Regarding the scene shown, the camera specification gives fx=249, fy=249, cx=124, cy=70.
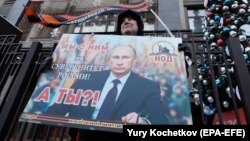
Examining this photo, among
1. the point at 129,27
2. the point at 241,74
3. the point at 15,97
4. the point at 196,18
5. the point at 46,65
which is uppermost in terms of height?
the point at 196,18

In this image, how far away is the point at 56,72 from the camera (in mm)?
2967

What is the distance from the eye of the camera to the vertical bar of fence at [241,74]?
7.69ft

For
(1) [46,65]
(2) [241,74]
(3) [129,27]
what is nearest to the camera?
(2) [241,74]

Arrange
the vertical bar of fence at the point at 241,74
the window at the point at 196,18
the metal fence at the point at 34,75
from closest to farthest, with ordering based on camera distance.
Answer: the vertical bar of fence at the point at 241,74
the metal fence at the point at 34,75
the window at the point at 196,18

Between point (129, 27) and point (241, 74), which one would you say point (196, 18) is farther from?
point (241, 74)

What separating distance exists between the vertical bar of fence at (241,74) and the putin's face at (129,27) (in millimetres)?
1279

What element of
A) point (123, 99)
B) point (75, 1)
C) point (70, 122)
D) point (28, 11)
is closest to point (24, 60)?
point (70, 122)

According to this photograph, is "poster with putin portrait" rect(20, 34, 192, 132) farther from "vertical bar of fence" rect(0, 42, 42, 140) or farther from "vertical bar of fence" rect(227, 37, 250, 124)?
"vertical bar of fence" rect(227, 37, 250, 124)

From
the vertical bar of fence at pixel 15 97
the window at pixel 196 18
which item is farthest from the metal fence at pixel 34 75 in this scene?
the window at pixel 196 18

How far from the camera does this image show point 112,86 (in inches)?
105

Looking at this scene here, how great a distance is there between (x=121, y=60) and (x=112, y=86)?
358 millimetres

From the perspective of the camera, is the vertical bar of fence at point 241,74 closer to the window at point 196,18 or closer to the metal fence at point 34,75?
the metal fence at point 34,75

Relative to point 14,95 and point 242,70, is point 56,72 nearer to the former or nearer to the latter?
point 14,95

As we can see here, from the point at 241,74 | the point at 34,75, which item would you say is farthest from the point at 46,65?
the point at 241,74
